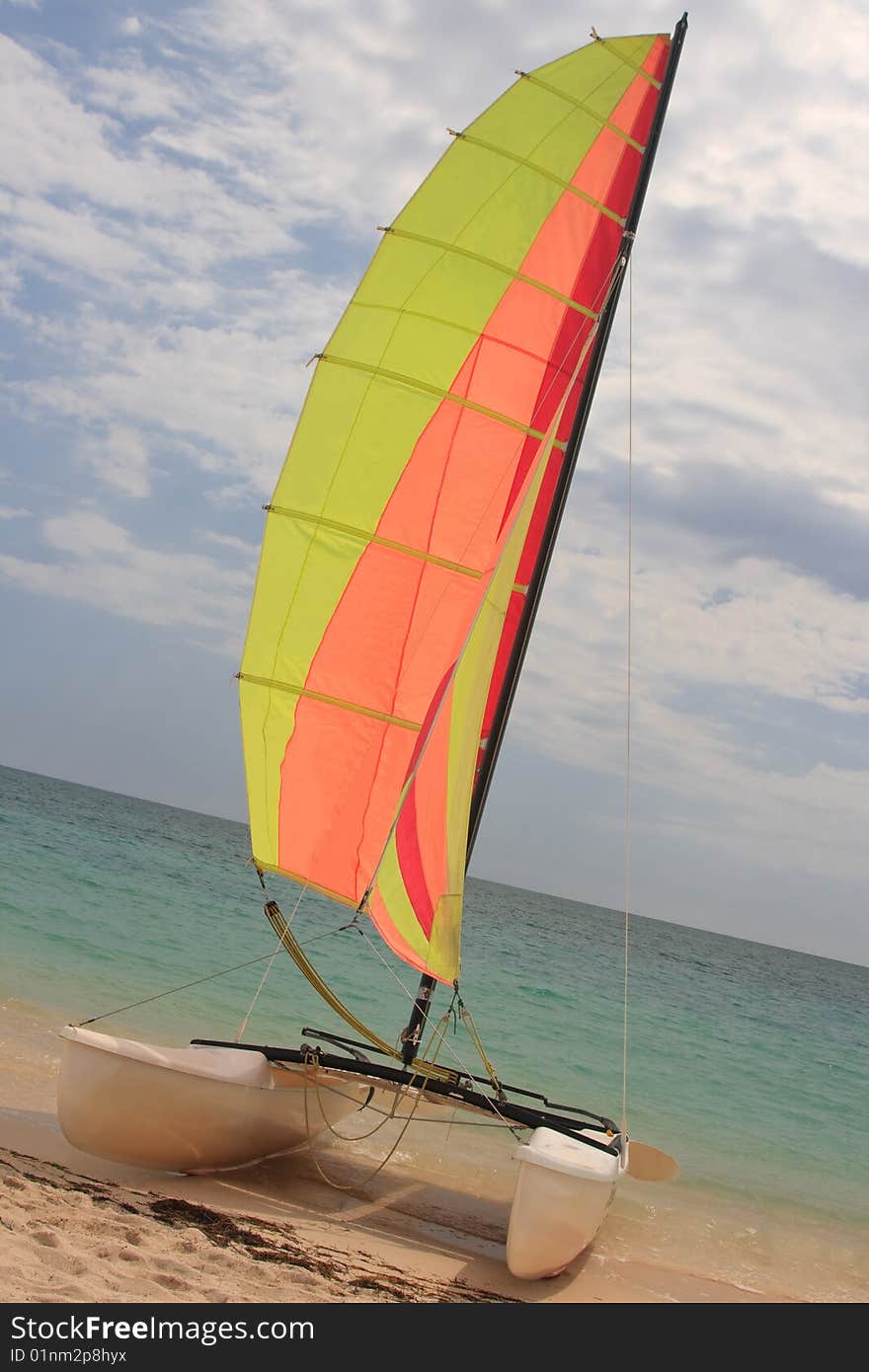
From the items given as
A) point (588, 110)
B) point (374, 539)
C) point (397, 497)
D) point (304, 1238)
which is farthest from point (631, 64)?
point (304, 1238)

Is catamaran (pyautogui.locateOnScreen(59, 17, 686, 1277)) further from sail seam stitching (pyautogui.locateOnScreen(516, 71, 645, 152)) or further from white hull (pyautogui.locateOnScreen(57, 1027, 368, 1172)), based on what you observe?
white hull (pyautogui.locateOnScreen(57, 1027, 368, 1172))

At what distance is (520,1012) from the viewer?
13664 millimetres

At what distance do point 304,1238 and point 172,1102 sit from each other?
2.76ft

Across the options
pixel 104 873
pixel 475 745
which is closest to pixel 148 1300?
pixel 475 745

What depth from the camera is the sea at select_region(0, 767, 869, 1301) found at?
6465 mm

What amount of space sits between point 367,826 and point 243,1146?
5.48 ft

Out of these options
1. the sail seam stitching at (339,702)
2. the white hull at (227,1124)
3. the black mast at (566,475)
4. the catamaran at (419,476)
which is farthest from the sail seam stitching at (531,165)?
the white hull at (227,1124)

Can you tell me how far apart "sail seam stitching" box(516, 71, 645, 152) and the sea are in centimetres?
459

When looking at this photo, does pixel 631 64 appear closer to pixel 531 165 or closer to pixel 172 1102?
pixel 531 165

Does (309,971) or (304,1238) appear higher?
(309,971)

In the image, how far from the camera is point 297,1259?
3.95 meters

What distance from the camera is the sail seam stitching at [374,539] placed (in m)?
5.92

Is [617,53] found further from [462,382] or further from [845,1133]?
[845,1133]
